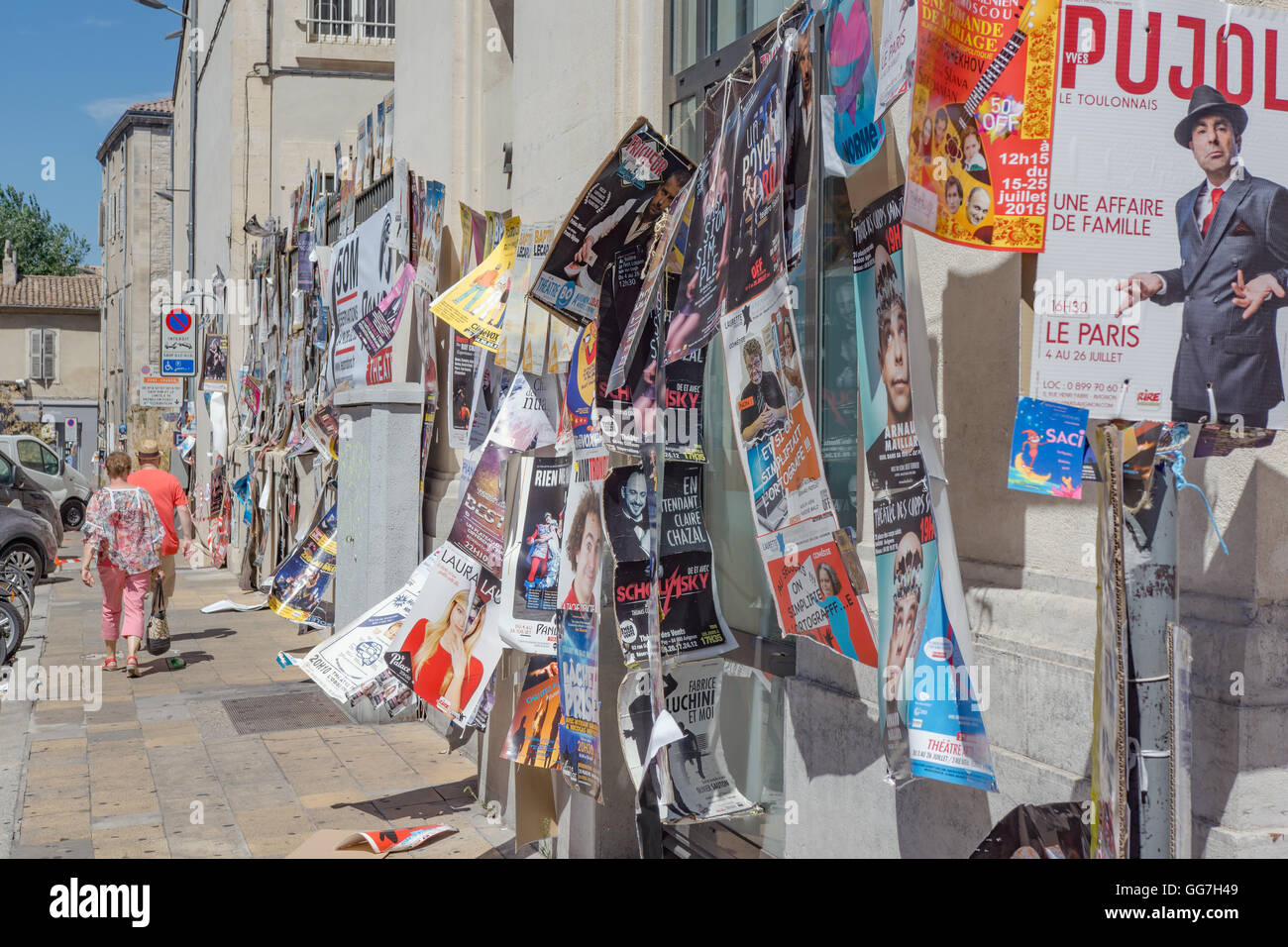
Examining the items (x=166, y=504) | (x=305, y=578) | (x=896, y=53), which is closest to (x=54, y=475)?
(x=166, y=504)

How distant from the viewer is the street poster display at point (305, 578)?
9.88m

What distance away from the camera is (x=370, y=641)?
6.11 metres

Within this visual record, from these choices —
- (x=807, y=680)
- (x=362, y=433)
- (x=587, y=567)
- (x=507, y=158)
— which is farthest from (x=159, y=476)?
(x=807, y=680)

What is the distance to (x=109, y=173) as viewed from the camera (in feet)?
171

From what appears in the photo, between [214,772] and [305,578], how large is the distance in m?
3.05

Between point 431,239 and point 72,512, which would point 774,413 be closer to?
point 431,239

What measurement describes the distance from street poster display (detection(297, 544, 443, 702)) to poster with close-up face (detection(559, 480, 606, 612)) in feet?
3.62

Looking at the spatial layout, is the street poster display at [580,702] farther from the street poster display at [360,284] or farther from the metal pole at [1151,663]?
the street poster display at [360,284]

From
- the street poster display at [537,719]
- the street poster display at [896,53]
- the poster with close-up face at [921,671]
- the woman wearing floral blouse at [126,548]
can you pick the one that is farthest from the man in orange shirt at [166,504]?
the street poster display at [896,53]

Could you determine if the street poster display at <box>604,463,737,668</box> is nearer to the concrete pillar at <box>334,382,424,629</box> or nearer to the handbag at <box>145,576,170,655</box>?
the concrete pillar at <box>334,382,424,629</box>

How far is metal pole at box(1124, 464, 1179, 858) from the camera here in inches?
92.6

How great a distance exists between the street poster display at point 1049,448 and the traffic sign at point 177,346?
74.0 ft
